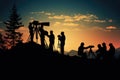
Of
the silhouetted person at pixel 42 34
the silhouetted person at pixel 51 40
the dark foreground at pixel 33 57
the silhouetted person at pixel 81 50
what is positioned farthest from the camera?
the silhouetted person at pixel 81 50

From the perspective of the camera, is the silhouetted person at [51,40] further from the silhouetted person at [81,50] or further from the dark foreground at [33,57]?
the silhouetted person at [81,50]

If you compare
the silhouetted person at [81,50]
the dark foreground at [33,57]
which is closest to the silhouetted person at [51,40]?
the dark foreground at [33,57]

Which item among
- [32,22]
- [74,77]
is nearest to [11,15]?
[32,22]

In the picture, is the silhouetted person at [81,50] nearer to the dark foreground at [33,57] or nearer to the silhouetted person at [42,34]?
the dark foreground at [33,57]

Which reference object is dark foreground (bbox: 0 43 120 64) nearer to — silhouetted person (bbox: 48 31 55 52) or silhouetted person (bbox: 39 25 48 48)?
silhouetted person (bbox: 48 31 55 52)

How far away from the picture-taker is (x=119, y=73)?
65.5 ft

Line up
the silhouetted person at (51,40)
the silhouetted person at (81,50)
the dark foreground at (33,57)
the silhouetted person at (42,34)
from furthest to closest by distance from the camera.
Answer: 1. the silhouetted person at (81,50)
2. the silhouetted person at (42,34)
3. the silhouetted person at (51,40)
4. the dark foreground at (33,57)

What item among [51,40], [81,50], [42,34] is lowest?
[81,50]

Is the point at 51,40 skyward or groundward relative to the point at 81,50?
skyward

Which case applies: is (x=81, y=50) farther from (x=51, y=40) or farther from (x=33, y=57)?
(x=33, y=57)

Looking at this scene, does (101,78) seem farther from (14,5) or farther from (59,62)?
A: (14,5)

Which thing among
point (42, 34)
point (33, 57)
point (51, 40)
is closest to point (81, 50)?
point (51, 40)

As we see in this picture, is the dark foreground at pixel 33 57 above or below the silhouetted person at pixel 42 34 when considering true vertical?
below

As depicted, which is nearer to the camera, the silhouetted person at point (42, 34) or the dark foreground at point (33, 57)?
the dark foreground at point (33, 57)
